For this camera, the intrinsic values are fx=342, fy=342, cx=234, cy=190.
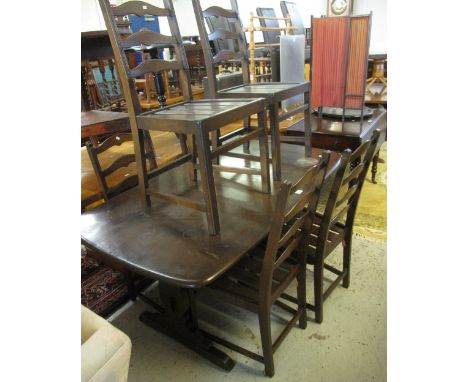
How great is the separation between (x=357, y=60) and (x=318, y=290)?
186 centimetres

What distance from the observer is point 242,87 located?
6.89 ft

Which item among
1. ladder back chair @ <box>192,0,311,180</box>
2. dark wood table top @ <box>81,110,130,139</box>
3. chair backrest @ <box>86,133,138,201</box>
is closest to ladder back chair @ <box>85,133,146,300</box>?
chair backrest @ <box>86,133,138,201</box>

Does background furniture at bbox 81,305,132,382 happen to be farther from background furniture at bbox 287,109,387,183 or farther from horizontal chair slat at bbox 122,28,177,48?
background furniture at bbox 287,109,387,183

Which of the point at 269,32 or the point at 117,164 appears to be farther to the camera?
the point at 269,32

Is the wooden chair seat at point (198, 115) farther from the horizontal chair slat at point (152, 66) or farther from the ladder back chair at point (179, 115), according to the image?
the horizontal chair slat at point (152, 66)

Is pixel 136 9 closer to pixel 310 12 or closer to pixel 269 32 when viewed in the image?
pixel 269 32

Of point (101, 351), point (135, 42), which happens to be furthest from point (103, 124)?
point (101, 351)

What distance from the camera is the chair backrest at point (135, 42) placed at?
51.0 inches

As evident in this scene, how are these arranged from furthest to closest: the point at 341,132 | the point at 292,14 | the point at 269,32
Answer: the point at 269,32, the point at 292,14, the point at 341,132

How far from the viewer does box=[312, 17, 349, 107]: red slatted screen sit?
8.58ft

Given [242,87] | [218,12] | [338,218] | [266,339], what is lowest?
[266,339]

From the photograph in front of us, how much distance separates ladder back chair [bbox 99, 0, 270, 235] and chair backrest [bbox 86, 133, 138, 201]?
223 mm

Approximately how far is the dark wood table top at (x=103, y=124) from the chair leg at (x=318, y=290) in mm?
1411
